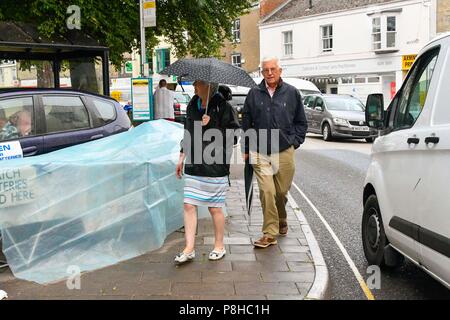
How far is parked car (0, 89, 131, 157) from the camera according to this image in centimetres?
604

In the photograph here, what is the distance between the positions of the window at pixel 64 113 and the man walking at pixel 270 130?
7.74 feet

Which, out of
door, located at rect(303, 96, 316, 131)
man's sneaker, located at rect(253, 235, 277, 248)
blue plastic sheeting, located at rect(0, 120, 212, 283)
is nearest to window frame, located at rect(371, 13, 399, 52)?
door, located at rect(303, 96, 316, 131)

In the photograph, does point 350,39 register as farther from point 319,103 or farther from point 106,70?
point 106,70

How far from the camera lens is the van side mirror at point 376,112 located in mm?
5188

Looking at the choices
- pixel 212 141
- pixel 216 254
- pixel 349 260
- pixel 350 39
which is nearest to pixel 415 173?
pixel 349 260

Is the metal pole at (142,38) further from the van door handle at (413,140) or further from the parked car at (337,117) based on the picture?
the parked car at (337,117)

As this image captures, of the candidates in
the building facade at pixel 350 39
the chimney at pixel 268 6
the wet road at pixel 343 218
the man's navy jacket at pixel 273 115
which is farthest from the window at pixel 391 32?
the man's navy jacket at pixel 273 115

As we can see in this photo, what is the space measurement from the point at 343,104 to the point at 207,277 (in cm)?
1597

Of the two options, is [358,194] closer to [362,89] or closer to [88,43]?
[88,43]

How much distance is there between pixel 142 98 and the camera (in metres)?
11.6

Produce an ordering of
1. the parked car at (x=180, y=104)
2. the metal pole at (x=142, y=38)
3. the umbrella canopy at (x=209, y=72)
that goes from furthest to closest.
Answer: the parked car at (x=180, y=104), the metal pole at (x=142, y=38), the umbrella canopy at (x=209, y=72)

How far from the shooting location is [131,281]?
4.56 m

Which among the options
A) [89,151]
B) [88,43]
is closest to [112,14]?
[88,43]

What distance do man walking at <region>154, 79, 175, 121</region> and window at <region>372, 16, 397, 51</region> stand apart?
809 inches
